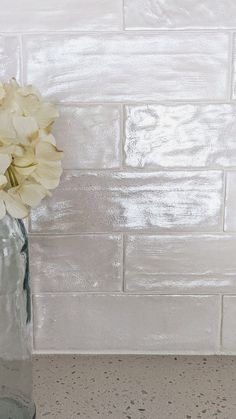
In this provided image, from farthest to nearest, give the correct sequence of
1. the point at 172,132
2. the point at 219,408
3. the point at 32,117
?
the point at 172,132
the point at 219,408
the point at 32,117

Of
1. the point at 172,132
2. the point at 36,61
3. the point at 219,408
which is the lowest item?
the point at 219,408

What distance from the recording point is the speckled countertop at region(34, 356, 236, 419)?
906mm

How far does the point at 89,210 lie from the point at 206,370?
13.1 inches

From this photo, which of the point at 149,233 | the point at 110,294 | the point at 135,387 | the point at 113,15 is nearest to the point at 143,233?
the point at 149,233

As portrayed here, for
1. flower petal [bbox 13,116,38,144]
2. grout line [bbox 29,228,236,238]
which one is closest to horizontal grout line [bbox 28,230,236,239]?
grout line [bbox 29,228,236,238]

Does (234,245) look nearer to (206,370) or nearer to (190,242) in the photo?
(190,242)

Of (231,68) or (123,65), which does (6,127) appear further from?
(231,68)

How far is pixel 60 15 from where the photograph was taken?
0.98m

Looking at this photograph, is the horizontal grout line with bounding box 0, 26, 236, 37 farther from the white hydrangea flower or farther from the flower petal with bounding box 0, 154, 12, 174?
the flower petal with bounding box 0, 154, 12, 174

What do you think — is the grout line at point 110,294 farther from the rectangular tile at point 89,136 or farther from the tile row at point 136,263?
the rectangular tile at point 89,136

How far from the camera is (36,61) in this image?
995 mm

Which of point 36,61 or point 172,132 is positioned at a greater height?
point 36,61

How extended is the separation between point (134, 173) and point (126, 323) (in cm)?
26

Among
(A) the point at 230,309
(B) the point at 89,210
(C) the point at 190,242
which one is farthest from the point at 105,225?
(A) the point at 230,309
